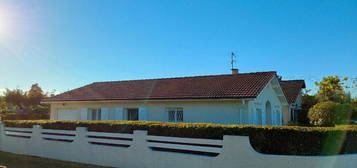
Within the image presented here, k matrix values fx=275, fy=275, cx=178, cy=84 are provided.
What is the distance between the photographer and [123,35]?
15.9 metres

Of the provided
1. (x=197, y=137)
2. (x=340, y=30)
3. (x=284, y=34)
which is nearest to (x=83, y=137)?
(x=197, y=137)

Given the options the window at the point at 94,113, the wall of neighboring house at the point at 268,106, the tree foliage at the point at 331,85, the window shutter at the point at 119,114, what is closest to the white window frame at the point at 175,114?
the window shutter at the point at 119,114

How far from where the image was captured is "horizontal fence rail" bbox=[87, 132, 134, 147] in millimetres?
9658

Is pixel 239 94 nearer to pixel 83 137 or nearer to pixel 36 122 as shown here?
pixel 83 137

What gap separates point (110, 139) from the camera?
33.3 feet

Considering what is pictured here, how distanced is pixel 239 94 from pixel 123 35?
24.4ft

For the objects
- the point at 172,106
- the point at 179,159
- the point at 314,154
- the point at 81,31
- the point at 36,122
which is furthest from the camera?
the point at 172,106

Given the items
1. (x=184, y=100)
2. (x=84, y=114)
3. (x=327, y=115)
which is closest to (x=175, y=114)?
(x=184, y=100)

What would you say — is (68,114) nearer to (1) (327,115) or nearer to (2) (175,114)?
(2) (175,114)

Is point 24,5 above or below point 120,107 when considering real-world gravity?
above

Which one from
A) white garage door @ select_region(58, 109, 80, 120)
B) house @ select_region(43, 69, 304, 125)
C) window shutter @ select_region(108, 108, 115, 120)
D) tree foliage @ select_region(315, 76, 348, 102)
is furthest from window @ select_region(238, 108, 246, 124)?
tree foliage @ select_region(315, 76, 348, 102)

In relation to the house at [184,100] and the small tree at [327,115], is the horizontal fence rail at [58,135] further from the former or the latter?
the small tree at [327,115]

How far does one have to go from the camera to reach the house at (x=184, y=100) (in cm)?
1556

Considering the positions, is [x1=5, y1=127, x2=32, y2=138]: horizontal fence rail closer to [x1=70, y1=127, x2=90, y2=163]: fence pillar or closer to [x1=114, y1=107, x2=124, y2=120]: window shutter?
[x1=70, y1=127, x2=90, y2=163]: fence pillar
